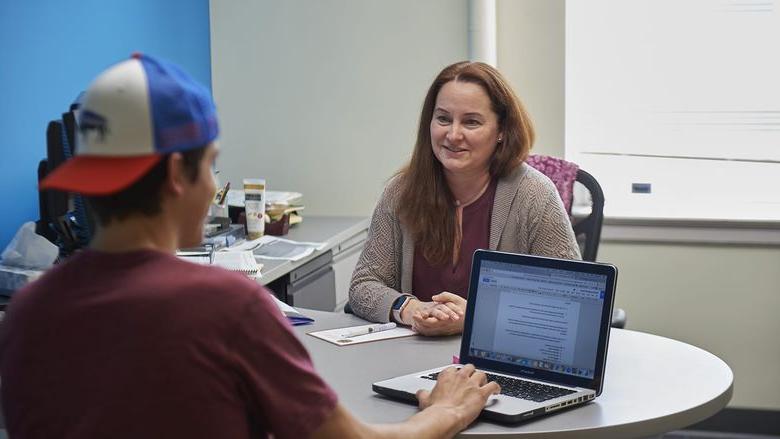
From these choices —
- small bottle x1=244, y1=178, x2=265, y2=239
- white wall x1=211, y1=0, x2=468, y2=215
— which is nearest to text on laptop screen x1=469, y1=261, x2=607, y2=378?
small bottle x1=244, y1=178, x2=265, y2=239

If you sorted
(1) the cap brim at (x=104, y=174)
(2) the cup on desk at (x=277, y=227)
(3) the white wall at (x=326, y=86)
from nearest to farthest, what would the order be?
(1) the cap brim at (x=104, y=174), (2) the cup on desk at (x=277, y=227), (3) the white wall at (x=326, y=86)

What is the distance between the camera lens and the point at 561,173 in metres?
3.22

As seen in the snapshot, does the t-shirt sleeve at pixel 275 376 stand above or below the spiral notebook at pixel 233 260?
above

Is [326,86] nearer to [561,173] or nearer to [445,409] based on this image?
[561,173]

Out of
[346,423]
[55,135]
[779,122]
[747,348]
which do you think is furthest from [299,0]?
[346,423]

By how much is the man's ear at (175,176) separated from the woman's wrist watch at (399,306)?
1.34 metres

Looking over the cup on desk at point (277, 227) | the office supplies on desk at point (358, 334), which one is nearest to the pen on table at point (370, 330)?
the office supplies on desk at point (358, 334)

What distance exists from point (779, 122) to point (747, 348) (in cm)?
89

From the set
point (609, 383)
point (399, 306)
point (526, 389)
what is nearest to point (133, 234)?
point (526, 389)

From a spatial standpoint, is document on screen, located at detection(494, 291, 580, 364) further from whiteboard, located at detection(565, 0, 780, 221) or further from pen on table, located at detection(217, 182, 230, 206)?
whiteboard, located at detection(565, 0, 780, 221)

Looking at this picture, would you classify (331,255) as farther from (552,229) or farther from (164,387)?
(164,387)

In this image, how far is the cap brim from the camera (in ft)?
3.95

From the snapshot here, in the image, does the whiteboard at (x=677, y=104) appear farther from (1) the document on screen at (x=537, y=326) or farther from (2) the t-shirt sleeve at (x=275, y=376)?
(2) the t-shirt sleeve at (x=275, y=376)

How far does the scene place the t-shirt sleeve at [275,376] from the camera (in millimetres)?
1254
